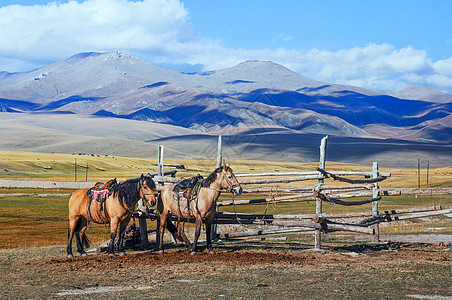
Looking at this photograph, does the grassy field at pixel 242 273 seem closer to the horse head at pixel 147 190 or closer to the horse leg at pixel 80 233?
the horse leg at pixel 80 233

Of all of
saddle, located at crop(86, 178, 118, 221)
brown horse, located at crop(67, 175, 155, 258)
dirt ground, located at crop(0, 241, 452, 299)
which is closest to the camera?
dirt ground, located at crop(0, 241, 452, 299)

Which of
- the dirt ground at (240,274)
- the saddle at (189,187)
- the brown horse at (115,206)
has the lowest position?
the dirt ground at (240,274)

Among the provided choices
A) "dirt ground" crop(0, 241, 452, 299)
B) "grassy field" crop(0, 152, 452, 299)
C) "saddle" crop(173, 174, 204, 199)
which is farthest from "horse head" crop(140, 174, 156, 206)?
"dirt ground" crop(0, 241, 452, 299)

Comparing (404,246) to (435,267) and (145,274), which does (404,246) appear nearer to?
(435,267)

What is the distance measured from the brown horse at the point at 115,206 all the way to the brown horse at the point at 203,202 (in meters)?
0.90

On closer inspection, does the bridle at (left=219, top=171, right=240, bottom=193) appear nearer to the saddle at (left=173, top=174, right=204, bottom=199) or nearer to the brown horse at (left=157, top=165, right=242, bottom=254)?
the brown horse at (left=157, top=165, right=242, bottom=254)

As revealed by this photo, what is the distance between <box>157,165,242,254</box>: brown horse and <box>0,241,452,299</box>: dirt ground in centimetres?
88

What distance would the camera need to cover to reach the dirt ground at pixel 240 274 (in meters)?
10.2

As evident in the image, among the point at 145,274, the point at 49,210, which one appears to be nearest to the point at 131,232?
the point at 145,274

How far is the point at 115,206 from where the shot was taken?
49.1 ft

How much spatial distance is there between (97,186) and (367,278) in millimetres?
8073

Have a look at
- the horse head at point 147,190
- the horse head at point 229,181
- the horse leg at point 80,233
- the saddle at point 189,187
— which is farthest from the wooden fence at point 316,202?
the horse leg at point 80,233

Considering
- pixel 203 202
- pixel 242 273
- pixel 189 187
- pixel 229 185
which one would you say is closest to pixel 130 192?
pixel 189 187

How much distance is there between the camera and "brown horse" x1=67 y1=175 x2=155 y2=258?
1488 cm
